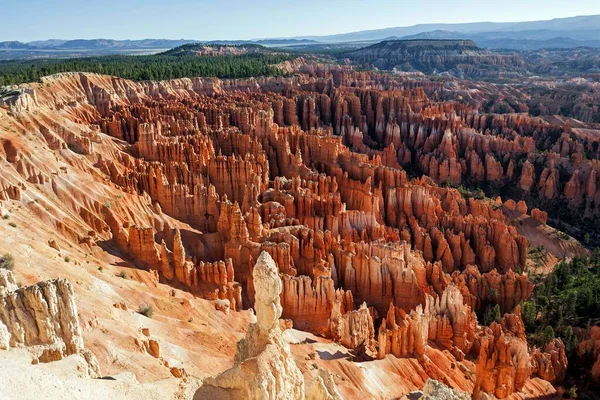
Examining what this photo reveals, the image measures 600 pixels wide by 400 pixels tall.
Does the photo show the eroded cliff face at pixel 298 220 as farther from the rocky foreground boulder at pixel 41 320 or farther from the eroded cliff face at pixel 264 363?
the rocky foreground boulder at pixel 41 320

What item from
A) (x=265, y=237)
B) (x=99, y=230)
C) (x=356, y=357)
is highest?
(x=99, y=230)

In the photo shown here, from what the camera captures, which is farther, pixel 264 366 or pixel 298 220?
pixel 298 220

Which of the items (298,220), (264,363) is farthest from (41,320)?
(298,220)

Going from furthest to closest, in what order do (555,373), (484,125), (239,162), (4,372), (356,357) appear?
(484,125) → (239,162) → (555,373) → (356,357) → (4,372)

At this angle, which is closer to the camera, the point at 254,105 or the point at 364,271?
the point at 364,271

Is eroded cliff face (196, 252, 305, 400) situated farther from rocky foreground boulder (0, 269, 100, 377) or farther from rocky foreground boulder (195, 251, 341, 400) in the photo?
rocky foreground boulder (0, 269, 100, 377)

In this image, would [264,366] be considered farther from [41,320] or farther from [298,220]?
[298,220]

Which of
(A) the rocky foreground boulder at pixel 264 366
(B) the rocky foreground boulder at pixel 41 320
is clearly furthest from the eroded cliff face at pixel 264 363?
(B) the rocky foreground boulder at pixel 41 320

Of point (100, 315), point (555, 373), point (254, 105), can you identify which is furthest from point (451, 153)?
point (100, 315)

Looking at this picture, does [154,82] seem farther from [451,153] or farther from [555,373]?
[555,373]
